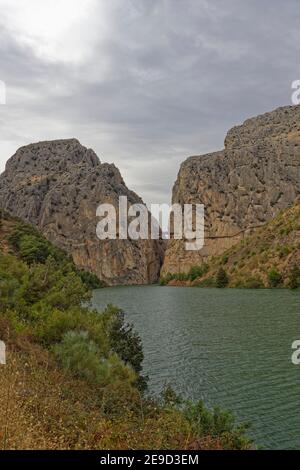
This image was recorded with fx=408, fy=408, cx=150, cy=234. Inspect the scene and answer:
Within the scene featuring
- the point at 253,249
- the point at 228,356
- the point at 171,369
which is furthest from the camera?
the point at 253,249

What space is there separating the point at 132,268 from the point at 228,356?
168 metres

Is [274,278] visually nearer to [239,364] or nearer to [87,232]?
[239,364]

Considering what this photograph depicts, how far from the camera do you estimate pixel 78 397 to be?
10555mm

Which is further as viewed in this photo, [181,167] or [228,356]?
[181,167]

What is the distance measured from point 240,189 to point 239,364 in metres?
151

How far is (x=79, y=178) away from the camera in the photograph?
199750 mm

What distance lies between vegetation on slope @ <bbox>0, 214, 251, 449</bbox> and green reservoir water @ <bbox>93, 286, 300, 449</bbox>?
2.00 m

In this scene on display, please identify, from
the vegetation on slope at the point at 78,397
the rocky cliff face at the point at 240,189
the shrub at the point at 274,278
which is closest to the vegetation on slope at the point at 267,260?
the shrub at the point at 274,278

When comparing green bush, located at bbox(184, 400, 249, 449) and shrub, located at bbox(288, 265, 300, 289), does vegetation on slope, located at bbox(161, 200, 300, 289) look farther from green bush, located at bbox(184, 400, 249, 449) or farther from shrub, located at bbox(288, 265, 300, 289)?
green bush, located at bbox(184, 400, 249, 449)

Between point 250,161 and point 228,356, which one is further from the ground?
point 250,161

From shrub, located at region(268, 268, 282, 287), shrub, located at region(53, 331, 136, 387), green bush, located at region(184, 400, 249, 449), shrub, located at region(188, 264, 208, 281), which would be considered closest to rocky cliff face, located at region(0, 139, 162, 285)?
shrub, located at region(188, 264, 208, 281)

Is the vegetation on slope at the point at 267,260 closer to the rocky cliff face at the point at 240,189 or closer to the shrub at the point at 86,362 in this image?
the rocky cliff face at the point at 240,189

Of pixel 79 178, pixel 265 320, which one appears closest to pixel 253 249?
pixel 265 320
